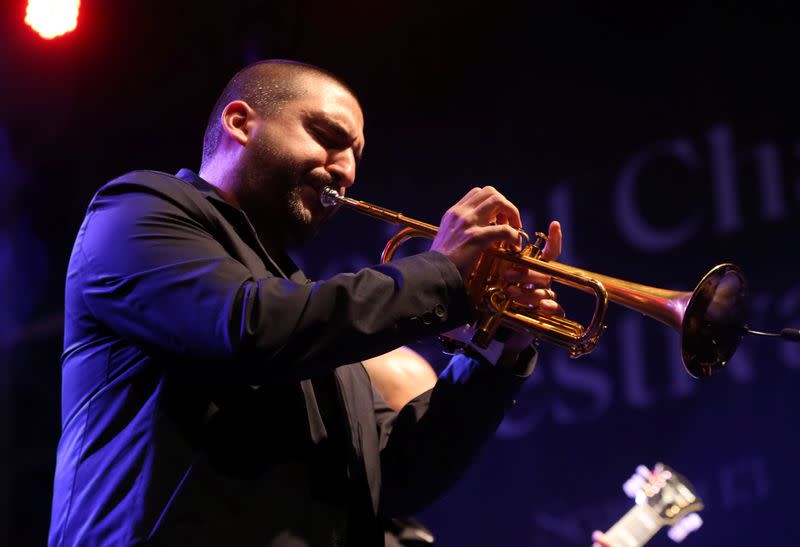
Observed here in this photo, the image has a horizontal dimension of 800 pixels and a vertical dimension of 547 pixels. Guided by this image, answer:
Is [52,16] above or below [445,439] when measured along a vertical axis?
above

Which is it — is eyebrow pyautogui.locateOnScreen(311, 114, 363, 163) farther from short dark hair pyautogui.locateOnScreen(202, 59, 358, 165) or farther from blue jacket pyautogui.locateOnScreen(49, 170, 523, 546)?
blue jacket pyautogui.locateOnScreen(49, 170, 523, 546)

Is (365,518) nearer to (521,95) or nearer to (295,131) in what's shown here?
(295,131)

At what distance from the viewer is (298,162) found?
2471mm

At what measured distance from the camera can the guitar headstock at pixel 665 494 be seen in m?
3.67

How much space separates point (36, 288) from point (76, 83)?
1.12m

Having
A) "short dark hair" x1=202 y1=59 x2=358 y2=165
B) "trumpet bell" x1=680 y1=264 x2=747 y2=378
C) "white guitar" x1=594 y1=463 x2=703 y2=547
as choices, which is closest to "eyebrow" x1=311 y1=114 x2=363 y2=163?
"short dark hair" x1=202 y1=59 x2=358 y2=165

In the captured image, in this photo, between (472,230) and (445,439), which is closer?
(472,230)

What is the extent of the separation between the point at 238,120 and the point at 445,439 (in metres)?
1.13

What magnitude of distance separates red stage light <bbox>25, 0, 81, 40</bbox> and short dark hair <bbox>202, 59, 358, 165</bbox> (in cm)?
193

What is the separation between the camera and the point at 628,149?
15.2 feet

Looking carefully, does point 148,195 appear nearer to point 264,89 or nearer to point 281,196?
point 281,196

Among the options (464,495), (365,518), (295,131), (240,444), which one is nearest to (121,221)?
(240,444)

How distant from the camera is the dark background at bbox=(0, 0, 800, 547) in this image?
416 cm

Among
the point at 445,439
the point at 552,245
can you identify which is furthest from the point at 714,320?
the point at 445,439
